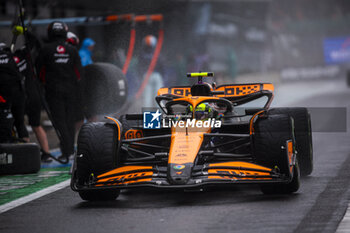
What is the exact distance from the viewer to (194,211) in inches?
261

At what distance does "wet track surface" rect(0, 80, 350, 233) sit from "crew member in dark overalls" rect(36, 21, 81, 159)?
114 inches

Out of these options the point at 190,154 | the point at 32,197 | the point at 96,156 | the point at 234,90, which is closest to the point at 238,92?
the point at 234,90

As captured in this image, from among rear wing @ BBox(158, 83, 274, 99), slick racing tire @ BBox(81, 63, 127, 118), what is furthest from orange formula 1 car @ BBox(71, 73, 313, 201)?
slick racing tire @ BBox(81, 63, 127, 118)

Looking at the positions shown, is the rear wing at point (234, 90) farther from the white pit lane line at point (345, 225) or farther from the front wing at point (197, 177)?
the white pit lane line at point (345, 225)

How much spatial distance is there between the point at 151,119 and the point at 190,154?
3.19 ft

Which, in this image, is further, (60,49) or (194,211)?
(60,49)

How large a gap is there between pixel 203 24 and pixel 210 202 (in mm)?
23539

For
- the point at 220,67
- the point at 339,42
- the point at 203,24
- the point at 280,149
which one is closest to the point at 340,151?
the point at 280,149

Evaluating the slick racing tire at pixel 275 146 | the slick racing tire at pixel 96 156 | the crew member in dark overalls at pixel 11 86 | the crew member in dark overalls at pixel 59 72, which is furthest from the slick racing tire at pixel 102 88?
the slick racing tire at pixel 275 146

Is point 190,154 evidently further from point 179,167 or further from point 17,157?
point 17,157

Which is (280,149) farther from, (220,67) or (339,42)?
(339,42)

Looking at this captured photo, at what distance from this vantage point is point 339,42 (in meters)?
50.9

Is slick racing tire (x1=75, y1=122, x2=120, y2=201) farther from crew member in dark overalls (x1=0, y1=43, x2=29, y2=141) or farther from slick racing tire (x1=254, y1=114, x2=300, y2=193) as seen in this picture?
crew member in dark overalls (x1=0, y1=43, x2=29, y2=141)

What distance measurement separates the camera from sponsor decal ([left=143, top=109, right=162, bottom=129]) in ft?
25.8
